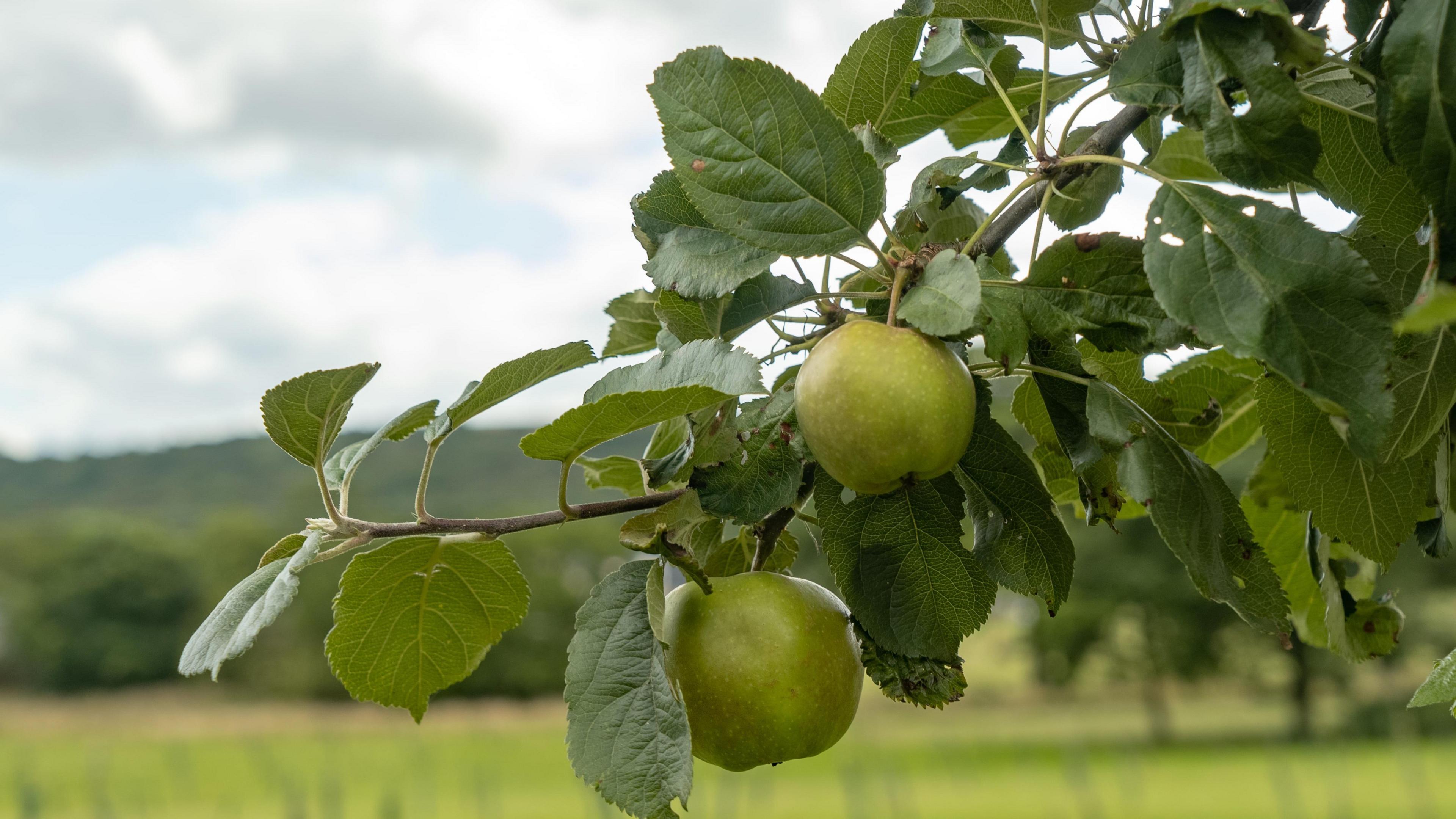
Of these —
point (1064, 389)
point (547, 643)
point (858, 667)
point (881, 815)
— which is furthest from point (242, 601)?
point (547, 643)

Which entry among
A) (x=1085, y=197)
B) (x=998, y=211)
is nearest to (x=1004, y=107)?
(x=1085, y=197)

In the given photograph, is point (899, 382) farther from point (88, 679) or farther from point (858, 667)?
point (88, 679)

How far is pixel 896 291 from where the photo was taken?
831 mm

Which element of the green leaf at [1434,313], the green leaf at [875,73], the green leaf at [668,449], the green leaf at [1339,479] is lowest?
the green leaf at [1339,479]

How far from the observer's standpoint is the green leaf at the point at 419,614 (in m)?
1.01

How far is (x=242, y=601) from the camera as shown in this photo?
941mm

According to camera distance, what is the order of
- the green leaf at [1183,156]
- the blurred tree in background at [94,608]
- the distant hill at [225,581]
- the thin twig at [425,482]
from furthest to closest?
the blurred tree in background at [94,608] < the distant hill at [225,581] < the green leaf at [1183,156] < the thin twig at [425,482]

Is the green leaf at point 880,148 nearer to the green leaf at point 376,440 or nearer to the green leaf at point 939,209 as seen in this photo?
the green leaf at point 939,209

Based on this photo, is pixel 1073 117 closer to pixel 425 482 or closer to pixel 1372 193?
pixel 1372 193

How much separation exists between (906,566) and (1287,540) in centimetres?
77

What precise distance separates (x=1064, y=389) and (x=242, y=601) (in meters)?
0.74

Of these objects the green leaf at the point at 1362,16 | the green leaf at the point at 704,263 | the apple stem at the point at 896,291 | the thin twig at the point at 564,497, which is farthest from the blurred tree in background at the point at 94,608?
the green leaf at the point at 1362,16

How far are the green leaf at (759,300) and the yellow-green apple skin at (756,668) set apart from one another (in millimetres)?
239

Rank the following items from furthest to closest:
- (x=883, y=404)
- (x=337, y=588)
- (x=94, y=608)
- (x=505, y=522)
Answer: (x=94, y=608), (x=337, y=588), (x=505, y=522), (x=883, y=404)
